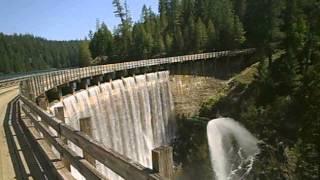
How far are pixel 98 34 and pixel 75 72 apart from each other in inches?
2521

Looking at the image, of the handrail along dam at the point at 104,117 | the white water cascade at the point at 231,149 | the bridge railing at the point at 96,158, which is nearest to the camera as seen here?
the bridge railing at the point at 96,158

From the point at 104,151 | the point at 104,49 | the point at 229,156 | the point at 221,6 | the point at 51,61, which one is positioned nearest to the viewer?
the point at 104,151

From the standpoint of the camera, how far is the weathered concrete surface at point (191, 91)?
53.3 meters

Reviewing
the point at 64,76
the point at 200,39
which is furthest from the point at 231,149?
the point at 200,39

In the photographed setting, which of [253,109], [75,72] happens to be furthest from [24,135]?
[253,109]

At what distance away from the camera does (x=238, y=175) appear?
35938 millimetres

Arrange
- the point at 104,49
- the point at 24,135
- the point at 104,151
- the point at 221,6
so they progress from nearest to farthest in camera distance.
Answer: the point at 104,151, the point at 24,135, the point at 221,6, the point at 104,49

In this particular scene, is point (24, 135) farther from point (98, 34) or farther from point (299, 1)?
point (98, 34)

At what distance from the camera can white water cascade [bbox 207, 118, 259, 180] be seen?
36.6 meters

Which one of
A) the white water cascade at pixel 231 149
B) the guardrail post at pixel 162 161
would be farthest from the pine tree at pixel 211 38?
the guardrail post at pixel 162 161

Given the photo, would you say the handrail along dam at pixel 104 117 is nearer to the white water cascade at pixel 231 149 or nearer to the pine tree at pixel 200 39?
the white water cascade at pixel 231 149

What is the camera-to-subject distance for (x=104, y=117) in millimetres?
35344

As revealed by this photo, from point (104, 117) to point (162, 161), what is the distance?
32.1 m

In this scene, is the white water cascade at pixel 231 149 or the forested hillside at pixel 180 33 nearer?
the white water cascade at pixel 231 149
